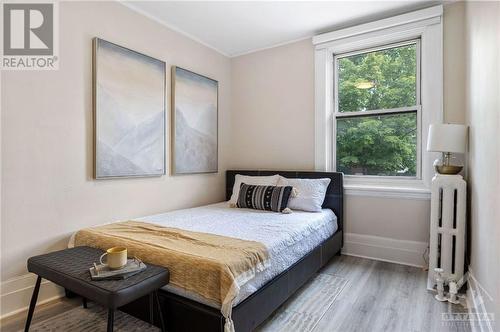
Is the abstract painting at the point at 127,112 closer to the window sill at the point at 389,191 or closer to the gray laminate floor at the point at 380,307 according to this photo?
the gray laminate floor at the point at 380,307

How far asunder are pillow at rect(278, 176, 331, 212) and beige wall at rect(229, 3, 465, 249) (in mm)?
382

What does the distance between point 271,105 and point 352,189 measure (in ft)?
4.95

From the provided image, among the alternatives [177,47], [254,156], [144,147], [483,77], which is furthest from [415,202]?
[177,47]

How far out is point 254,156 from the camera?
12.8ft

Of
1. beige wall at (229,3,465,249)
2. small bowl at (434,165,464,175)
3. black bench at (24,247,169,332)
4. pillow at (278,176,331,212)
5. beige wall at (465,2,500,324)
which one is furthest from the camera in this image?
pillow at (278,176,331,212)

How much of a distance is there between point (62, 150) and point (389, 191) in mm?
3104

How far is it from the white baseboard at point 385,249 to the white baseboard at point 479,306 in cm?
66

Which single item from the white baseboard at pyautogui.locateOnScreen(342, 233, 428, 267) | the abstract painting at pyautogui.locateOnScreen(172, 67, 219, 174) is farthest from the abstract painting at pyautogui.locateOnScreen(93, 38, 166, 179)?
the white baseboard at pyautogui.locateOnScreen(342, 233, 428, 267)

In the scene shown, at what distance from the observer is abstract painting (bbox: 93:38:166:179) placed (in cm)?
245

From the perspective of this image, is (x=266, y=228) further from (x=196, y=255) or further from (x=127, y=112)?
(x=127, y=112)

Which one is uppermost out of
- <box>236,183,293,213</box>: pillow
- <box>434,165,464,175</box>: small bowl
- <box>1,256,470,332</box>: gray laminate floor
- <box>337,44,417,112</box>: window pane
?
<box>337,44,417,112</box>: window pane

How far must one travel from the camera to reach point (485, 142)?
1860 mm

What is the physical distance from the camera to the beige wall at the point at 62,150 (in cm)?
197

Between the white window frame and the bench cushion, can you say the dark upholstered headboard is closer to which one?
the white window frame
